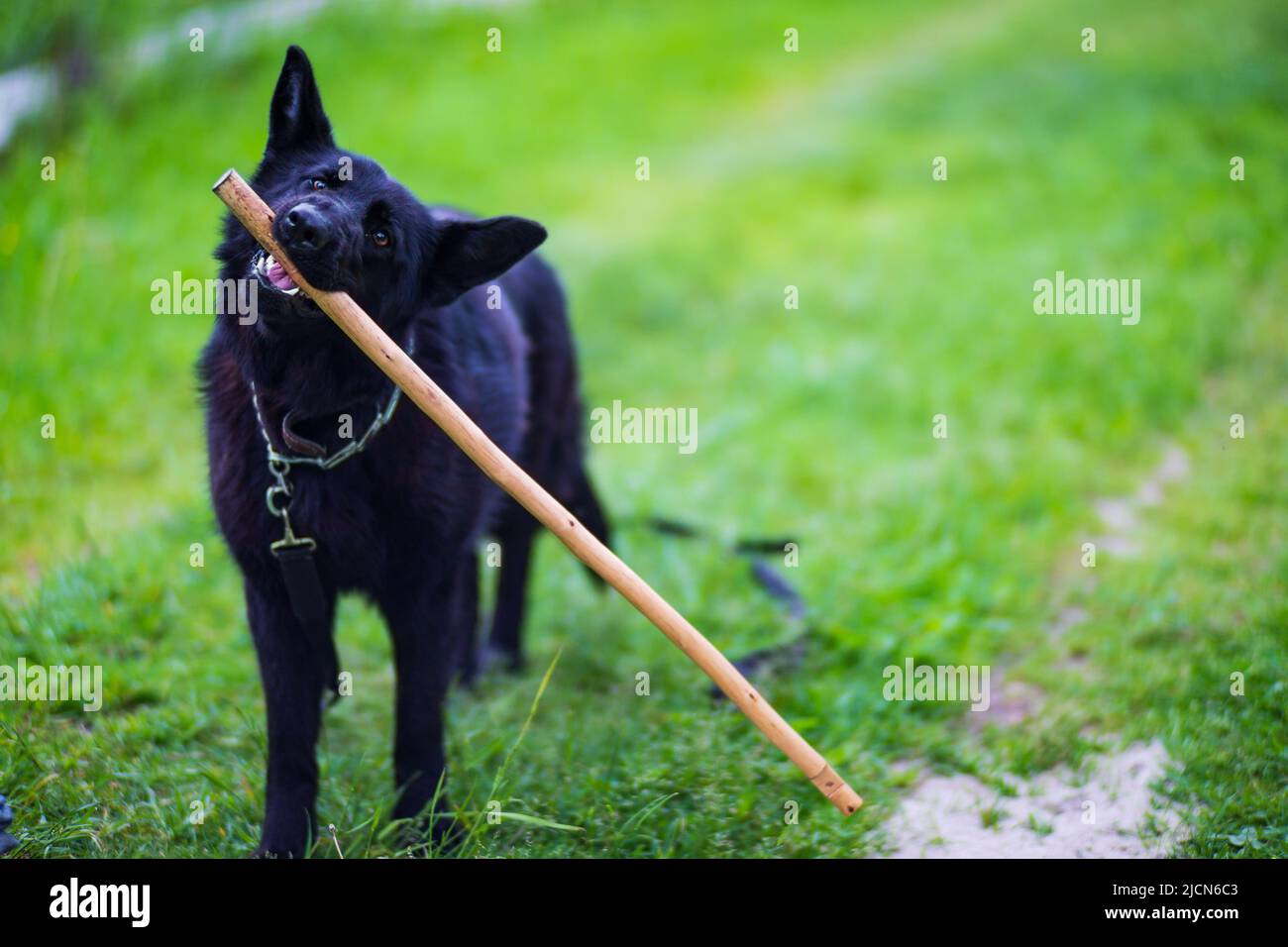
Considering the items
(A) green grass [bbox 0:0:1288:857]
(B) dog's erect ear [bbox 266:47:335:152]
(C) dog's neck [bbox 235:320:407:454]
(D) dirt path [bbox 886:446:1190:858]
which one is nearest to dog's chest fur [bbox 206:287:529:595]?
(C) dog's neck [bbox 235:320:407:454]

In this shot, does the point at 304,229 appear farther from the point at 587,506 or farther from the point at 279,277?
the point at 587,506

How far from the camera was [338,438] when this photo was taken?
3051 millimetres

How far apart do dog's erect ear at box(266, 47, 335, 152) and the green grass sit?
173 cm

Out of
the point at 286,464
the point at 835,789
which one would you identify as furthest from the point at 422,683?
the point at 835,789

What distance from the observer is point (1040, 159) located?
9047mm

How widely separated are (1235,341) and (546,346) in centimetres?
415

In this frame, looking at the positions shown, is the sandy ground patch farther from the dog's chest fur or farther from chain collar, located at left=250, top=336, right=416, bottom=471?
chain collar, located at left=250, top=336, right=416, bottom=471

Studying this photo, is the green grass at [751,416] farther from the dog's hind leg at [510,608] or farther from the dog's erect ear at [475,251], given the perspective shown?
the dog's erect ear at [475,251]

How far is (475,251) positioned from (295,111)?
570 millimetres

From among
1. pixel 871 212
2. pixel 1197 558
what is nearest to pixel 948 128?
pixel 871 212

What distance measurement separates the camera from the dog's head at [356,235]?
2.77 m

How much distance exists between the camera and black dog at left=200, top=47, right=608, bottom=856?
2908 millimetres
